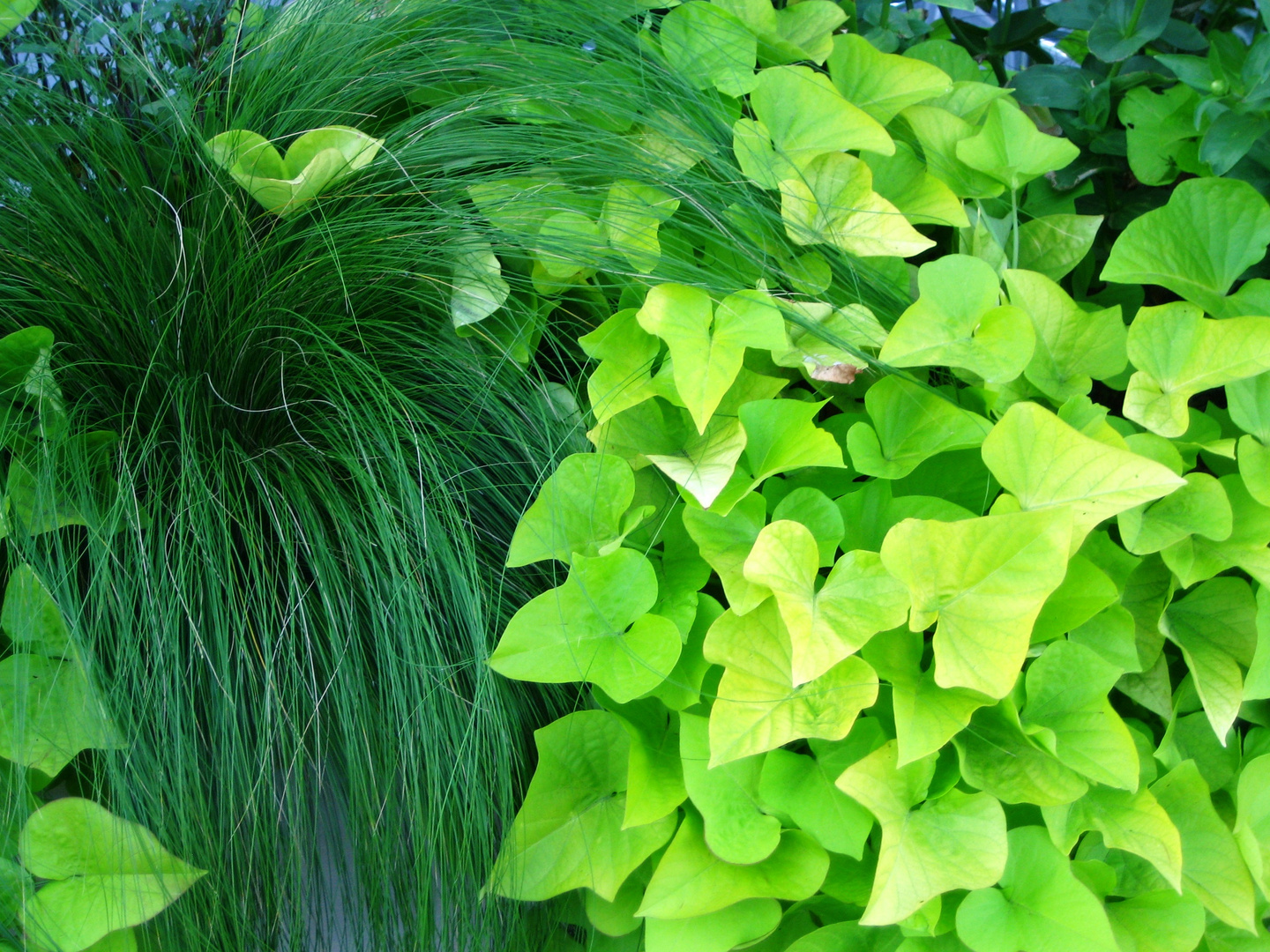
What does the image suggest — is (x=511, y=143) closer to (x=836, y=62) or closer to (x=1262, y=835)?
(x=836, y=62)

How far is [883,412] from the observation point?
2.11 feet

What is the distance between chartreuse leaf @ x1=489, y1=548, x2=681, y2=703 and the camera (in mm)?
566

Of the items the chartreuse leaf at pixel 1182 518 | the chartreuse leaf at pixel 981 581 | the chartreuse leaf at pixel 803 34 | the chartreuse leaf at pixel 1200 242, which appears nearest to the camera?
the chartreuse leaf at pixel 981 581

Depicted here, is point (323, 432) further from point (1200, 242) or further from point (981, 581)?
point (1200, 242)

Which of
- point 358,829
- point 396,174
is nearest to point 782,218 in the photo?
point 396,174

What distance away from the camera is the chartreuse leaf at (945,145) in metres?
0.78

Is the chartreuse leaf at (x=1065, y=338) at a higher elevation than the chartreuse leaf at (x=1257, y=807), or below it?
higher

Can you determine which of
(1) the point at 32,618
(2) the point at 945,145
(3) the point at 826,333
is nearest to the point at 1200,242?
(2) the point at 945,145

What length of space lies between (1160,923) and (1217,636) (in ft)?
0.63

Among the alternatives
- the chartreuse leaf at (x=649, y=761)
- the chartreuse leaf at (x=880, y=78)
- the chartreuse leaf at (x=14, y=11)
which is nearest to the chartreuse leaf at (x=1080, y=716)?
the chartreuse leaf at (x=649, y=761)

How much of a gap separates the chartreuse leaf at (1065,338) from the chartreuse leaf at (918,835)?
11.7 inches

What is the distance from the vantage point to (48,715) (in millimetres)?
598

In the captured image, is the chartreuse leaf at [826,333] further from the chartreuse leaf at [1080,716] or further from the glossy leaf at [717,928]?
the glossy leaf at [717,928]

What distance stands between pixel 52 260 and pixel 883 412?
0.63 metres
